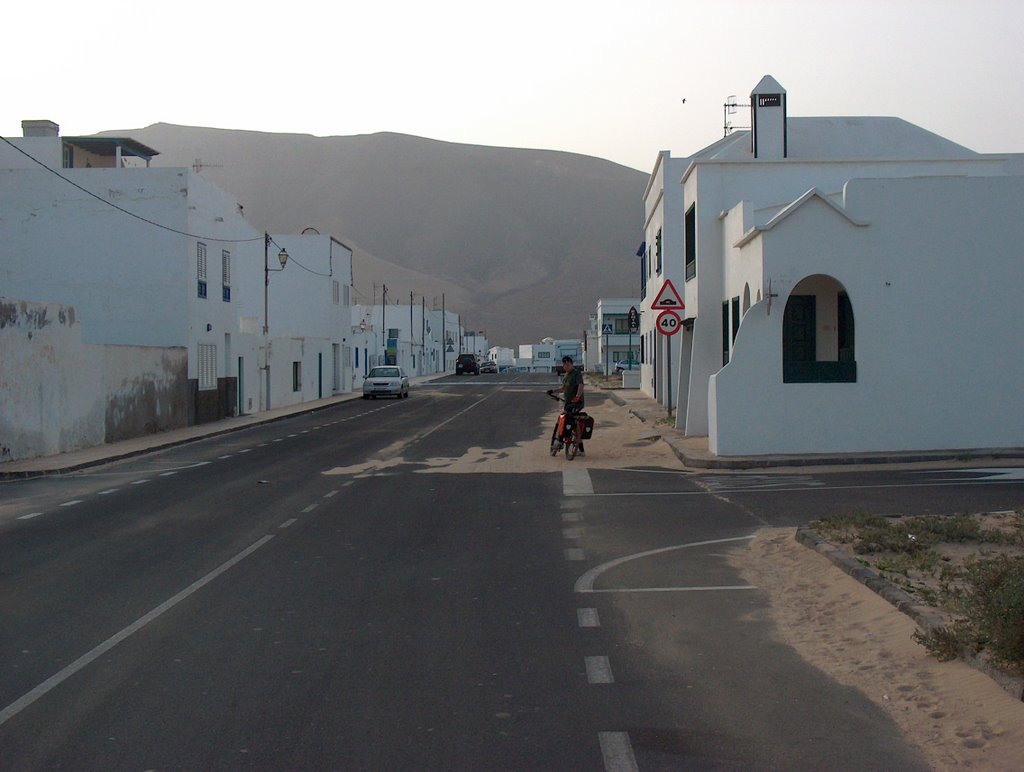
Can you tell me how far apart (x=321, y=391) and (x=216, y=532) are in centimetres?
4218

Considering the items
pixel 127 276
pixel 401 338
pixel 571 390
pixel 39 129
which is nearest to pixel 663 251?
pixel 571 390

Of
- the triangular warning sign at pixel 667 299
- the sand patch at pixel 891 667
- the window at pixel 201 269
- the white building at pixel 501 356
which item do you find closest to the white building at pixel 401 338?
the white building at pixel 501 356

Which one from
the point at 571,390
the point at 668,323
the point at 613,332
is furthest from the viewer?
the point at 613,332

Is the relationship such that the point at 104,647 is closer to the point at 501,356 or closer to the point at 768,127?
the point at 768,127

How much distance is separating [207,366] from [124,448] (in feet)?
33.9

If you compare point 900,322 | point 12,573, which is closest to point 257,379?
point 900,322

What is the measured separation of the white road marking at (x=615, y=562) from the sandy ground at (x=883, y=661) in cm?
42

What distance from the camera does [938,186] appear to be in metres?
18.7

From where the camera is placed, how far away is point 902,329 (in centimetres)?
1897

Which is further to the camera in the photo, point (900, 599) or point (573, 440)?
point (573, 440)

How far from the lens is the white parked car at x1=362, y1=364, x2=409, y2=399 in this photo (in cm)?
5222

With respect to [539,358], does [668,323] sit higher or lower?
lower

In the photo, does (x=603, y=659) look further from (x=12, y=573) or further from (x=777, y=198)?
(x=777, y=198)

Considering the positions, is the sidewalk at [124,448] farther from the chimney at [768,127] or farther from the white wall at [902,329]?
the chimney at [768,127]
